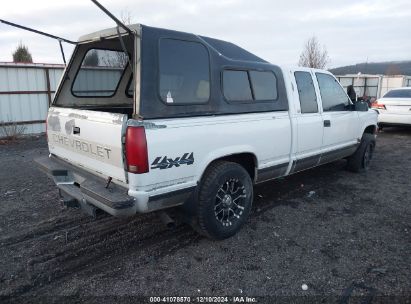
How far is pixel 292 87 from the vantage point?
14.4 ft

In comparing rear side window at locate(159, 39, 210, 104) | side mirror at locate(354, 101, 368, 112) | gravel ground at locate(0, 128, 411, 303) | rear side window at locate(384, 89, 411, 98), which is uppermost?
rear side window at locate(159, 39, 210, 104)

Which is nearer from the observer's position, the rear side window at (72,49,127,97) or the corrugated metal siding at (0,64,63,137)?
the rear side window at (72,49,127,97)

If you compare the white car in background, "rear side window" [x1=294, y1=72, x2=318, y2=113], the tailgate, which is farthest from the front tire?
the white car in background

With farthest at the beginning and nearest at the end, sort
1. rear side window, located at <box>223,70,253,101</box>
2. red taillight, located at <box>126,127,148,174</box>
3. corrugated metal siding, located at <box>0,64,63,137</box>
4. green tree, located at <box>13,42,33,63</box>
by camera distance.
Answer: green tree, located at <box>13,42,33,63</box> → corrugated metal siding, located at <box>0,64,63,137</box> → rear side window, located at <box>223,70,253,101</box> → red taillight, located at <box>126,127,148,174</box>

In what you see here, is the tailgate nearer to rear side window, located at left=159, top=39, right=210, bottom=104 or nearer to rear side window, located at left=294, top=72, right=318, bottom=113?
rear side window, located at left=159, top=39, right=210, bottom=104

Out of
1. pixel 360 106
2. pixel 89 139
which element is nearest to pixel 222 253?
pixel 89 139

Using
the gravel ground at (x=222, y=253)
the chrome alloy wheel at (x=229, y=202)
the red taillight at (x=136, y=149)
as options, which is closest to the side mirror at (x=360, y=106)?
the gravel ground at (x=222, y=253)

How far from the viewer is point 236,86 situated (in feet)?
12.0

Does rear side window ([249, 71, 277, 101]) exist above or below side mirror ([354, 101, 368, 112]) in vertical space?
above

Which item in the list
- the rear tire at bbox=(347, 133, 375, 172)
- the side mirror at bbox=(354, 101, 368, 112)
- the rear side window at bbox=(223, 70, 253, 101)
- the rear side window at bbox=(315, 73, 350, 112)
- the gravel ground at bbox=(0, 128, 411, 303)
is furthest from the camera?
the rear tire at bbox=(347, 133, 375, 172)

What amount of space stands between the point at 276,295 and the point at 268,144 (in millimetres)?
1735

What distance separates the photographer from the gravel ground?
2.82 metres

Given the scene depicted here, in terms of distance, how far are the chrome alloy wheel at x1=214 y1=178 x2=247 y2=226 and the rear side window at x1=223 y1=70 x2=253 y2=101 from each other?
905 mm

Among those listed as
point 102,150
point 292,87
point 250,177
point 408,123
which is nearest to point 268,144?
point 250,177
